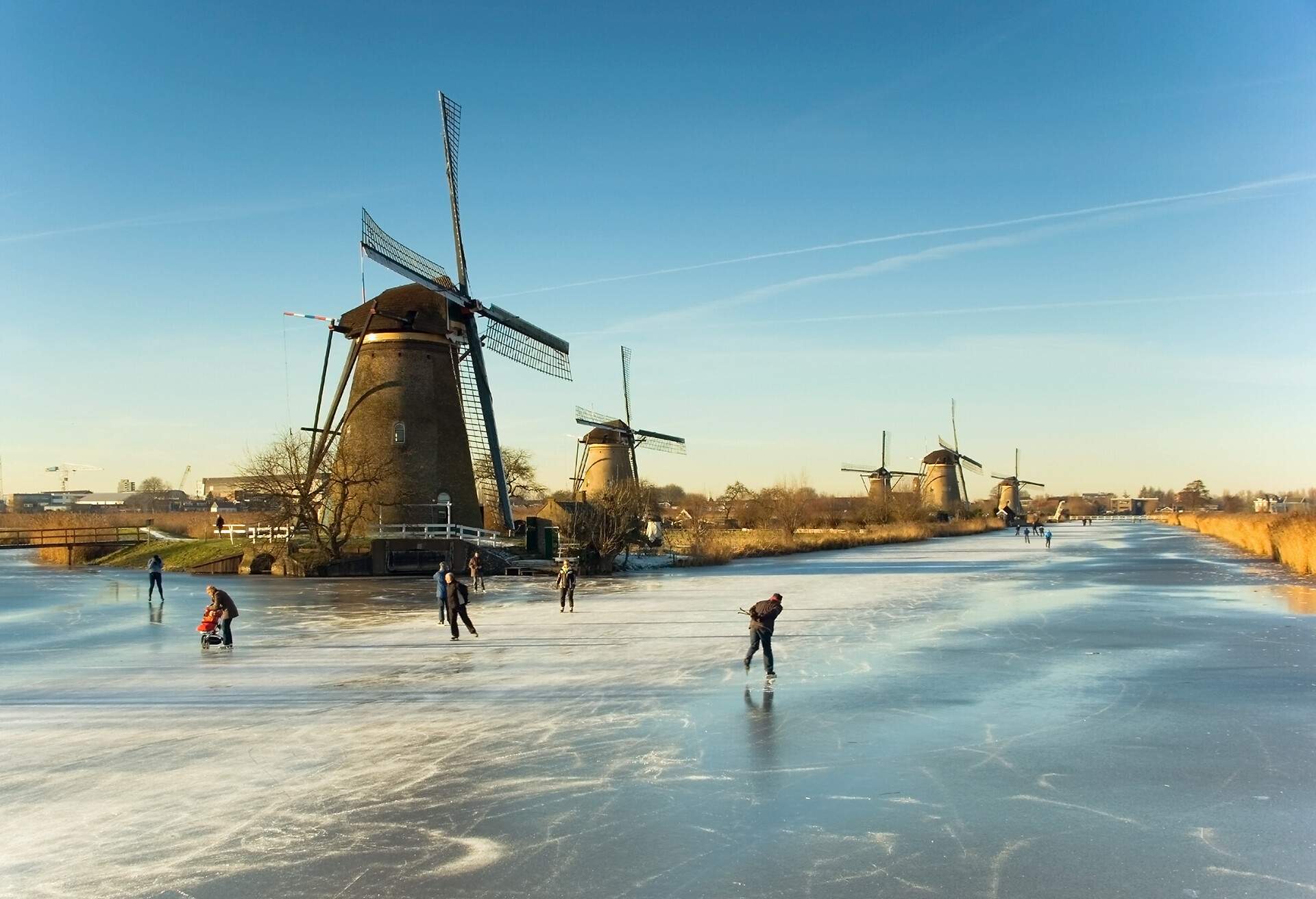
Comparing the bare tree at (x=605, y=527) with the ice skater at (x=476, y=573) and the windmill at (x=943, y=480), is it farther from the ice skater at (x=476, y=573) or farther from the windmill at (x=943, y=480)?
the windmill at (x=943, y=480)

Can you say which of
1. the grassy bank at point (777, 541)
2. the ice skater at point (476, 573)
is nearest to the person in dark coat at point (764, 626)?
the ice skater at point (476, 573)

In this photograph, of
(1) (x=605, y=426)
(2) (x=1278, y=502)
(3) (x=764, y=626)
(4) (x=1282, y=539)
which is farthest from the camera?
(2) (x=1278, y=502)

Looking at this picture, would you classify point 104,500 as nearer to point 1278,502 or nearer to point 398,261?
point 398,261

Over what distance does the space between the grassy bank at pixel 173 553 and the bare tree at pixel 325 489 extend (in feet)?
10.5

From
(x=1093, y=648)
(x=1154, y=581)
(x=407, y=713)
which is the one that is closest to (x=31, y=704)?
(x=407, y=713)

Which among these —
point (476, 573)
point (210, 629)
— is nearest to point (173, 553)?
point (476, 573)

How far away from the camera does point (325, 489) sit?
104 ft

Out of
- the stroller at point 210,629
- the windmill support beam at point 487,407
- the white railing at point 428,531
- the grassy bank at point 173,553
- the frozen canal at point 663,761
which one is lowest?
the frozen canal at point 663,761

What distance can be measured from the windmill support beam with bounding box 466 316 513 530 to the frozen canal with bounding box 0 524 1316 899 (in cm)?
1645

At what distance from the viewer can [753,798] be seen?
23.2 ft

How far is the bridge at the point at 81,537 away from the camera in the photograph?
43.2 meters

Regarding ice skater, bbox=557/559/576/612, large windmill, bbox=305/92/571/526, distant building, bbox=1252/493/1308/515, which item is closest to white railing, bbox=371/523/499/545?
large windmill, bbox=305/92/571/526

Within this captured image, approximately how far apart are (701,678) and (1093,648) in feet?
21.1

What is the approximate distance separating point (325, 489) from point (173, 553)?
10782 millimetres
